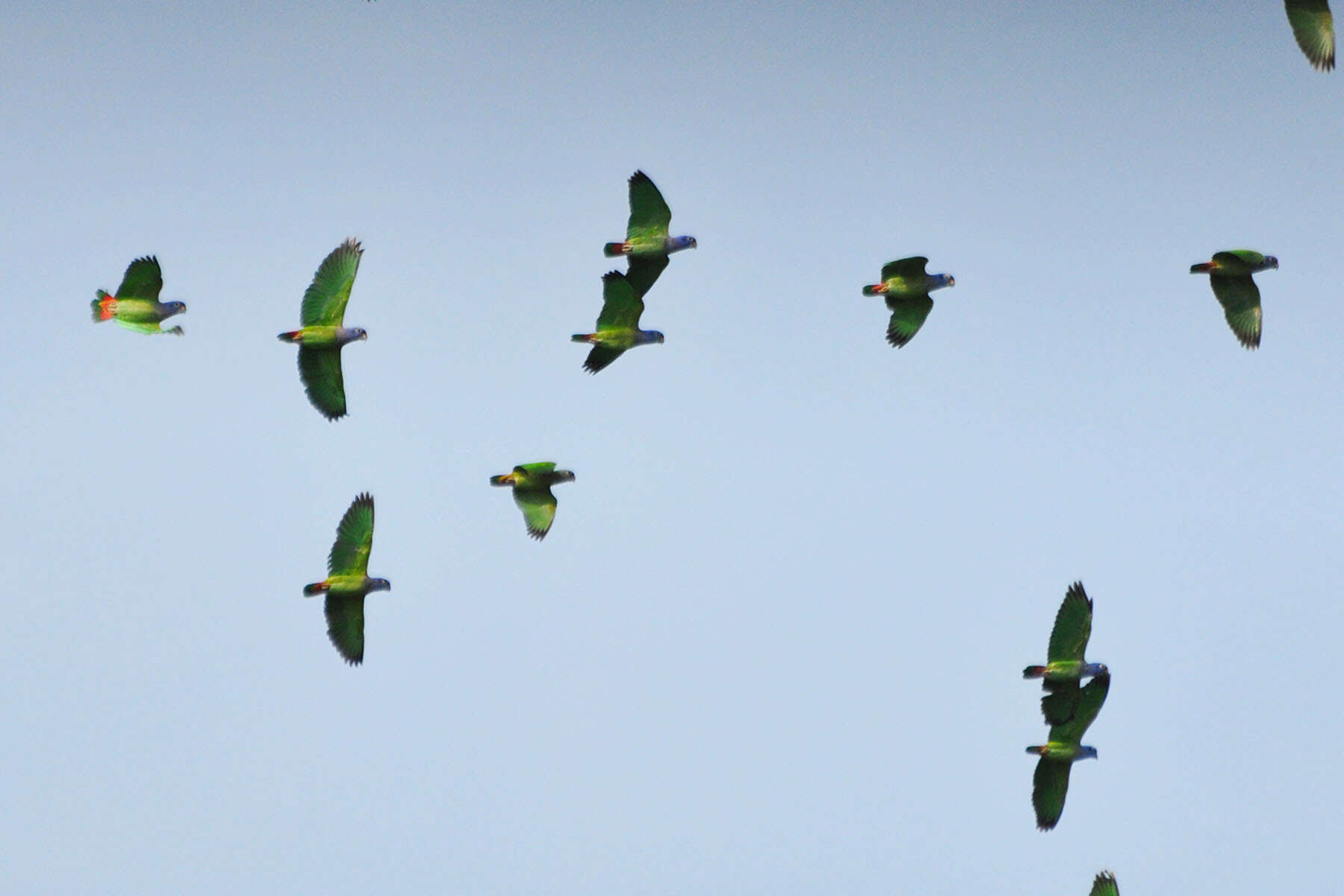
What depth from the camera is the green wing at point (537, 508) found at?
40.6 m

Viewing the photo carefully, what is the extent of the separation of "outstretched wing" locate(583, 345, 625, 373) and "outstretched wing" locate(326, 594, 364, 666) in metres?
6.02

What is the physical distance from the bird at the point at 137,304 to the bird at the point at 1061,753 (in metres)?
17.5

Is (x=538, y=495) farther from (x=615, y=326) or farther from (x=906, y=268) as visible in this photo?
(x=906, y=268)

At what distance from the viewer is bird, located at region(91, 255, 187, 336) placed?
3703 centimetres

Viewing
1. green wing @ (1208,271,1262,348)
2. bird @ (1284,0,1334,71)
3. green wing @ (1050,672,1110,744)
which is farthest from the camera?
green wing @ (1050,672,1110,744)

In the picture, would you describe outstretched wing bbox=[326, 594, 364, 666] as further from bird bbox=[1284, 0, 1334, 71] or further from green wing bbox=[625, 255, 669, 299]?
bird bbox=[1284, 0, 1334, 71]

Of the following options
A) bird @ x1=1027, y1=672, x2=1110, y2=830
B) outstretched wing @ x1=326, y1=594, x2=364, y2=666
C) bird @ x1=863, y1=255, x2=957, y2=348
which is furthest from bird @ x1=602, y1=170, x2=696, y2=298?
bird @ x1=1027, y1=672, x2=1110, y2=830

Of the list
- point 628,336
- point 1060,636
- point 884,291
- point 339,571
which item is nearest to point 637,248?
point 628,336

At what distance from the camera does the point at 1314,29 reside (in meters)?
36.4

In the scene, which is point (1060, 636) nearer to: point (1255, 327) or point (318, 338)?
point (1255, 327)

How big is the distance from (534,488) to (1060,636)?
1014 cm

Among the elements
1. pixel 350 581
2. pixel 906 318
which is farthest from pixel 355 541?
pixel 906 318

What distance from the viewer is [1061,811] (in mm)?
40406

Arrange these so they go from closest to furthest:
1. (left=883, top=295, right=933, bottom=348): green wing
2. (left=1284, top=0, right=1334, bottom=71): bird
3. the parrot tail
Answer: (left=1284, top=0, right=1334, bottom=71): bird, the parrot tail, (left=883, top=295, right=933, bottom=348): green wing
